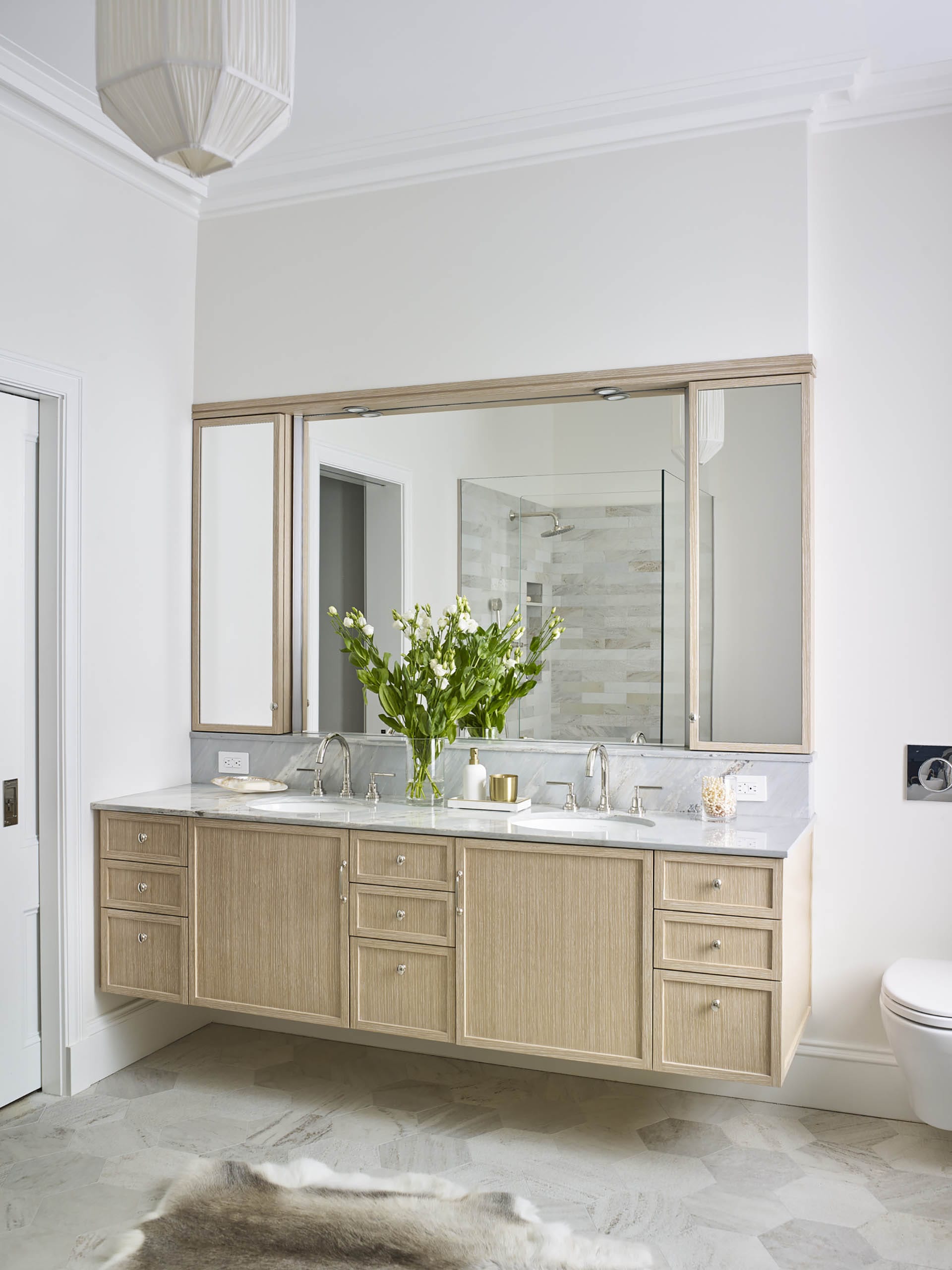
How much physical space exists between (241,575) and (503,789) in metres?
1.15

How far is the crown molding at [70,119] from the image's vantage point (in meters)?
2.71

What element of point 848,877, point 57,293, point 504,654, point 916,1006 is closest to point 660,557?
point 504,654

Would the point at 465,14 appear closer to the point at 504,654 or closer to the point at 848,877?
the point at 504,654

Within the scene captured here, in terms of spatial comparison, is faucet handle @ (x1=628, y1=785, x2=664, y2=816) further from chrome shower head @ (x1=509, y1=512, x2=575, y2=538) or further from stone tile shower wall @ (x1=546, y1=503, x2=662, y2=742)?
chrome shower head @ (x1=509, y1=512, x2=575, y2=538)

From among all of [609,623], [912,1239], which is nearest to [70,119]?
[609,623]

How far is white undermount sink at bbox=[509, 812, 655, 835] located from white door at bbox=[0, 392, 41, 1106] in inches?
54.4

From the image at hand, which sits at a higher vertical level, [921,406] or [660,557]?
[921,406]

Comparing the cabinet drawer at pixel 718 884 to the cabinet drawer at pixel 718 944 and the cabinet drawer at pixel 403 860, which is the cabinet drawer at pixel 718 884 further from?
the cabinet drawer at pixel 403 860

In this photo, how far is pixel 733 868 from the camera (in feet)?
8.02

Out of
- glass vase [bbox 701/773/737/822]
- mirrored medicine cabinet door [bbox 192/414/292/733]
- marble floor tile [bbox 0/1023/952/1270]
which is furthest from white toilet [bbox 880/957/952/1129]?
mirrored medicine cabinet door [bbox 192/414/292/733]

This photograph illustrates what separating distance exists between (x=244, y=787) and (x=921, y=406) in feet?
7.46

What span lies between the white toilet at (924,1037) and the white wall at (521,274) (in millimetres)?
1684

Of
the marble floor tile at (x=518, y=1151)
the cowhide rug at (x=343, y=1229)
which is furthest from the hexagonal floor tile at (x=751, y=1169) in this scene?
the cowhide rug at (x=343, y=1229)

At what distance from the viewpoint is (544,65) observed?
278cm
